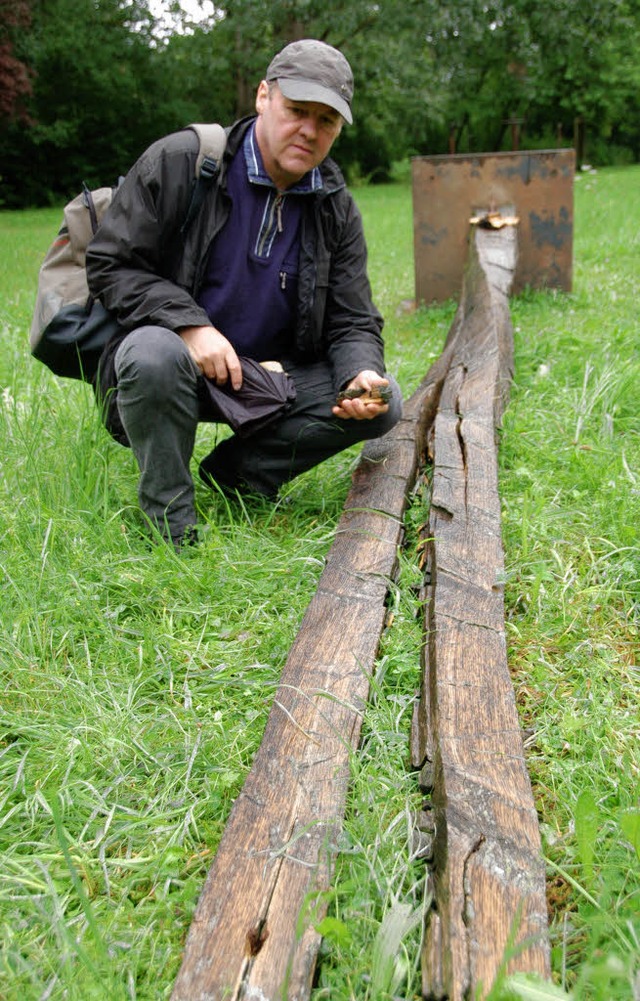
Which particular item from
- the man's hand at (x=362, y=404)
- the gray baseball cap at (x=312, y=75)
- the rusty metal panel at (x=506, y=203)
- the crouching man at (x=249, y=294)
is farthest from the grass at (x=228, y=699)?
the rusty metal panel at (x=506, y=203)

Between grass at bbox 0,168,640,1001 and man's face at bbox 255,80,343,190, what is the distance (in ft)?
3.74

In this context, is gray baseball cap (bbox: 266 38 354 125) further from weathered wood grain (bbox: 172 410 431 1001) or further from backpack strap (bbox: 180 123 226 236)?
weathered wood grain (bbox: 172 410 431 1001)

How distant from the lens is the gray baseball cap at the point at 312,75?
276 cm

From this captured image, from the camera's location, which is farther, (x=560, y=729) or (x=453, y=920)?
(x=560, y=729)

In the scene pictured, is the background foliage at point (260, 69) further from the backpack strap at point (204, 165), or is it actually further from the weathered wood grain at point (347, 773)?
the weathered wood grain at point (347, 773)

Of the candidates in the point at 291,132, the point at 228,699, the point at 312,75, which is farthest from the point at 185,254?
the point at 228,699

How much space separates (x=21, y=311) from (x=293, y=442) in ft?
Answer: 15.1

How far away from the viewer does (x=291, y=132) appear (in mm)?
2836

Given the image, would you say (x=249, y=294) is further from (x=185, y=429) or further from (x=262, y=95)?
(x=262, y=95)

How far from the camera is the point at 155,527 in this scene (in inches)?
115

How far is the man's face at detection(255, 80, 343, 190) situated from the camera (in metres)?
2.83

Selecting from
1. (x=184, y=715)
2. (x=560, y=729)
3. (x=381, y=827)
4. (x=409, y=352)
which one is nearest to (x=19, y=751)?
(x=184, y=715)

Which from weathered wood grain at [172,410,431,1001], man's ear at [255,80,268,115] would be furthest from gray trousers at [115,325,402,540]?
man's ear at [255,80,268,115]

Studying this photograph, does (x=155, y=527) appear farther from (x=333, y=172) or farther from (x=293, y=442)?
(x=333, y=172)
